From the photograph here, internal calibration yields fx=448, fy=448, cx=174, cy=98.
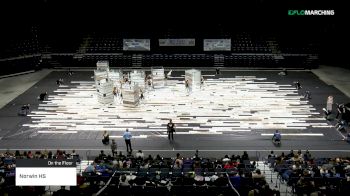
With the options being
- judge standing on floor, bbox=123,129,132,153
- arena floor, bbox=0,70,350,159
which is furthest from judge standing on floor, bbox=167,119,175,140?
judge standing on floor, bbox=123,129,132,153

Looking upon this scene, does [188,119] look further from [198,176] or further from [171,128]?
[198,176]

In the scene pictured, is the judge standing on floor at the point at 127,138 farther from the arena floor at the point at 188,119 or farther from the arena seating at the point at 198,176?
the arena seating at the point at 198,176

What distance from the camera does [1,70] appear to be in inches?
1779

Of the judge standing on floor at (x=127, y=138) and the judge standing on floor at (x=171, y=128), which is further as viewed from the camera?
the judge standing on floor at (x=171, y=128)

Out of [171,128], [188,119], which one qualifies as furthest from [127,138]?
[188,119]

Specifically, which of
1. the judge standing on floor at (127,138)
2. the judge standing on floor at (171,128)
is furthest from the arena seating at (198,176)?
the judge standing on floor at (171,128)

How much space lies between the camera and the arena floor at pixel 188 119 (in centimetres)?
2722

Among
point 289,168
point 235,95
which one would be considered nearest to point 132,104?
point 235,95

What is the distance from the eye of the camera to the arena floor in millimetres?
27219

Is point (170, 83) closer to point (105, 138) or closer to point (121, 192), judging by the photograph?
point (105, 138)

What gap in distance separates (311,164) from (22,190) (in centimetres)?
1301

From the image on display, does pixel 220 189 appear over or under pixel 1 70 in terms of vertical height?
under

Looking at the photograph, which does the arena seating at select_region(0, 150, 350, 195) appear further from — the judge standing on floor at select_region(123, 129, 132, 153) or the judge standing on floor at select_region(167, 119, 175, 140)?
the judge standing on floor at select_region(167, 119, 175, 140)

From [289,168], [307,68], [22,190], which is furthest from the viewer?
[307,68]
